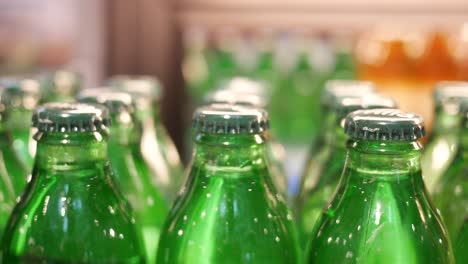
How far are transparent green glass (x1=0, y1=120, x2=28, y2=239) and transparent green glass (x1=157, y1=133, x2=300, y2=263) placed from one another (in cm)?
22

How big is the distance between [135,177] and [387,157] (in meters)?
0.34

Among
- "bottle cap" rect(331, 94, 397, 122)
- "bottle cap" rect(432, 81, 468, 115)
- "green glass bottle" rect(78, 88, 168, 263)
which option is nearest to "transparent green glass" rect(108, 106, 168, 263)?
"green glass bottle" rect(78, 88, 168, 263)

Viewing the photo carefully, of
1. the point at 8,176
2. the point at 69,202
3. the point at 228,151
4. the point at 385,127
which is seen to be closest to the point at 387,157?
the point at 385,127

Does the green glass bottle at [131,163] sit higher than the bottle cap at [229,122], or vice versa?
the bottle cap at [229,122]

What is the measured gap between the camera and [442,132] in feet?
2.98

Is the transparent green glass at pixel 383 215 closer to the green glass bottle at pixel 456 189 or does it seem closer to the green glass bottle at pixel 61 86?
the green glass bottle at pixel 456 189

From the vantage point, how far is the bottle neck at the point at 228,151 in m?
0.65

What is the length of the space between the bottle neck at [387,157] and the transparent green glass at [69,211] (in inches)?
9.0

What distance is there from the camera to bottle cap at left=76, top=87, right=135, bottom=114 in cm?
83

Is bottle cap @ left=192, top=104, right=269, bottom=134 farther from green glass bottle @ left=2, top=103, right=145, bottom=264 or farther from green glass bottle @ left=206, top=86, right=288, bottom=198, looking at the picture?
green glass bottle @ left=206, top=86, right=288, bottom=198

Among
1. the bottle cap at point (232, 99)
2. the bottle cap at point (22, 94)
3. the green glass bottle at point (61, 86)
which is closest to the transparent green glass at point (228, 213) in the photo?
the bottle cap at point (232, 99)

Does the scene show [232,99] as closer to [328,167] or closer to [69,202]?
[328,167]

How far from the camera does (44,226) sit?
63 centimetres

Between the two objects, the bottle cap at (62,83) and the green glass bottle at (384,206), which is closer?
the green glass bottle at (384,206)
